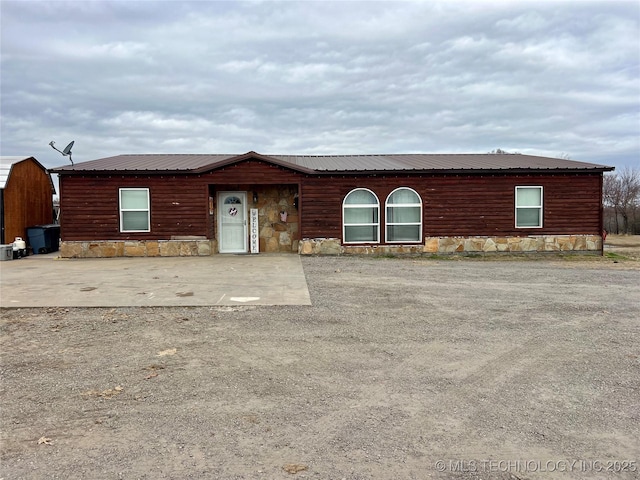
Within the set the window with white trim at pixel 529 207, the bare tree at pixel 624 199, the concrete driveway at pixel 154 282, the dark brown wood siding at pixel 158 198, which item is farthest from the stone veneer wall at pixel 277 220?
the bare tree at pixel 624 199

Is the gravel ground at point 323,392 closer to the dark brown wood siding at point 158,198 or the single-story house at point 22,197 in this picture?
the dark brown wood siding at point 158,198

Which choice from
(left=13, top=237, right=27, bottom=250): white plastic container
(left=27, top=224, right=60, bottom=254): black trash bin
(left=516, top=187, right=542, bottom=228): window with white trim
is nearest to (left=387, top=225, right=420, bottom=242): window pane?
(left=516, top=187, right=542, bottom=228): window with white trim

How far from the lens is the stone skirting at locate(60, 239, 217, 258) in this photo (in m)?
15.0

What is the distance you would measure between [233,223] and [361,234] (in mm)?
4430

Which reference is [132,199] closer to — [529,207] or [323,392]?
[323,392]

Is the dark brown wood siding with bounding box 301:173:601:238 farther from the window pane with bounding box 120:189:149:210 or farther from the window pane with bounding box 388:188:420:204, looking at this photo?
the window pane with bounding box 120:189:149:210

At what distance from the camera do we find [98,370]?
14.9 feet

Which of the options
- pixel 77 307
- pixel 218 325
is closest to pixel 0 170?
pixel 77 307

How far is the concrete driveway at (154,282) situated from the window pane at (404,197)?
3729mm

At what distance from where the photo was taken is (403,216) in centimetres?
1558

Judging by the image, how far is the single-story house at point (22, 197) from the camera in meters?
16.8

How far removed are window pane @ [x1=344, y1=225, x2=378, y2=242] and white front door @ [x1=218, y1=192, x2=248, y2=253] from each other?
11.7 ft

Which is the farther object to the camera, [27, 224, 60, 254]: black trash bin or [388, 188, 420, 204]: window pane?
[27, 224, 60, 254]: black trash bin


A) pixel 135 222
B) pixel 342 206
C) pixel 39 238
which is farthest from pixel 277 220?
pixel 39 238
